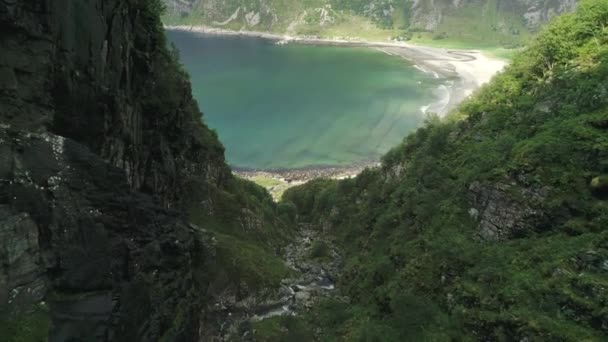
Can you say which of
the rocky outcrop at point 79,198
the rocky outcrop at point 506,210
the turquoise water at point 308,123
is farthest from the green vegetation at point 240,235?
the turquoise water at point 308,123

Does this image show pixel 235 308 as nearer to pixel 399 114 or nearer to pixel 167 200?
pixel 167 200

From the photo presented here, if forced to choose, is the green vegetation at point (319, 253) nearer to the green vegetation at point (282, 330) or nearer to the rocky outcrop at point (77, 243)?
the green vegetation at point (282, 330)

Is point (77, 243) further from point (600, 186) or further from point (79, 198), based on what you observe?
point (600, 186)

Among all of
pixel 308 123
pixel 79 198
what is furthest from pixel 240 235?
pixel 308 123

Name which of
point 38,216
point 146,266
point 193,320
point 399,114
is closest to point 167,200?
point 193,320

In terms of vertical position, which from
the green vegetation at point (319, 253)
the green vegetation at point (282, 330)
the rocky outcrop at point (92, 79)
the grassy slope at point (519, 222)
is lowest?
the green vegetation at point (319, 253)

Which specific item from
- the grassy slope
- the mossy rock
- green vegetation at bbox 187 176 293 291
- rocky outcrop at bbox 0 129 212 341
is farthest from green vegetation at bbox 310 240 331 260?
rocky outcrop at bbox 0 129 212 341
